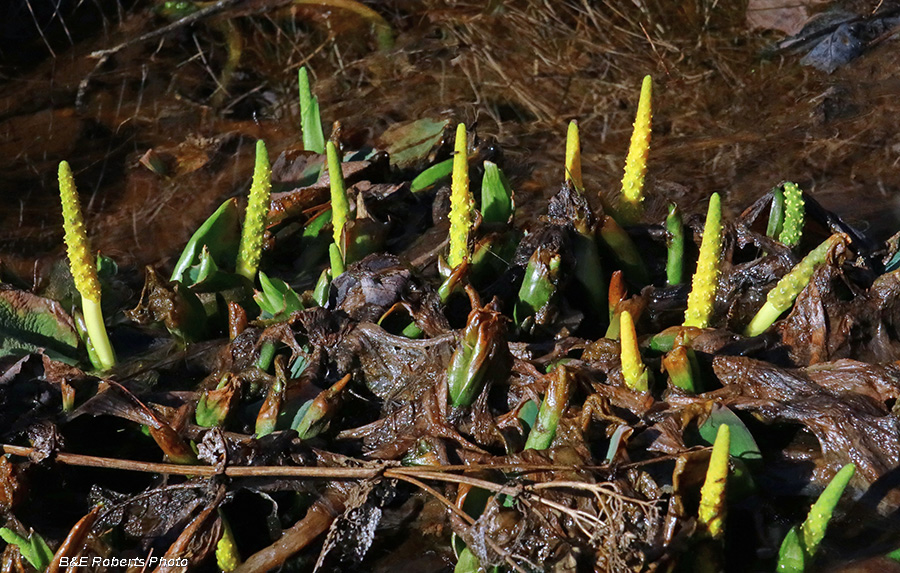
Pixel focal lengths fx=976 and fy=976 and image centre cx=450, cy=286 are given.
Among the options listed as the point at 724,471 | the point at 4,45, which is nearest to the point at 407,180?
the point at 724,471

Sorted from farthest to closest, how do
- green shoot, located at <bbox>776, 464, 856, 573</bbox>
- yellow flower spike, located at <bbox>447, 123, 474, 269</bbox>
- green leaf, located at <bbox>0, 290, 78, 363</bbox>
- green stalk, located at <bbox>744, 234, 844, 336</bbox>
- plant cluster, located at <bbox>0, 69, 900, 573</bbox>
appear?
green leaf, located at <bbox>0, 290, 78, 363</bbox>
yellow flower spike, located at <bbox>447, 123, 474, 269</bbox>
green stalk, located at <bbox>744, 234, 844, 336</bbox>
plant cluster, located at <bbox>0, 69, 900, 573</bbox>
green shoot, located at <bbox>776, 464, 856, 573</bbox>

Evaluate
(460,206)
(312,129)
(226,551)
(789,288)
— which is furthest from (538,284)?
(312,129)

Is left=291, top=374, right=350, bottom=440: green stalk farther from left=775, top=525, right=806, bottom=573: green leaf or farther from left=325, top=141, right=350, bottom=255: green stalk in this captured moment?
left=775, top=525, right=806, bottom=573: green leaf

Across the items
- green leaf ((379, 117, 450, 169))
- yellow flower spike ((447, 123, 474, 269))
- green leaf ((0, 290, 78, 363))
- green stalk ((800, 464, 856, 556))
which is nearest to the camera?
green stalk ((800, 464, 856, 556))

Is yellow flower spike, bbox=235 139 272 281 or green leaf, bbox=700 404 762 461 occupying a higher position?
yellow flower spike, bbox=235 139 272 281

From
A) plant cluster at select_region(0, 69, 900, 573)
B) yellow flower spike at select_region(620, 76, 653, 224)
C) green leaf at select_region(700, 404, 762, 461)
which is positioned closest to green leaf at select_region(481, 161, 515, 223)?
plant cluster at select_region(0, 69, 900, 573)

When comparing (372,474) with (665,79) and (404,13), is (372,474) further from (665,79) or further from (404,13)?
(404,13)
